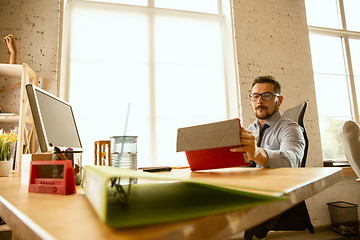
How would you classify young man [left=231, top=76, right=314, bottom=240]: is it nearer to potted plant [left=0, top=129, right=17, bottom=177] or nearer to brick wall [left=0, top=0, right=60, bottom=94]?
potted plant [left=0, top=129, right=17, bottom=177]

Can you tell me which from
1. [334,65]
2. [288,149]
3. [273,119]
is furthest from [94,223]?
[334,65]

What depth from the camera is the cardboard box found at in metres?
0.87

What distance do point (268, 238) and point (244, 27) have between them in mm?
2513

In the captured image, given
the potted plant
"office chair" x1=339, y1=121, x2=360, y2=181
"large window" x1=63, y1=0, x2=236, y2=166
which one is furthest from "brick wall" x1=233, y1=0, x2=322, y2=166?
the potted plant

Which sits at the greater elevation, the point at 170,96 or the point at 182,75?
the point at 182,75

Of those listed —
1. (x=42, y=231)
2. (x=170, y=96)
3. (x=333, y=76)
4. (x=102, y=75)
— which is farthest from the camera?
(x=333, y=76)

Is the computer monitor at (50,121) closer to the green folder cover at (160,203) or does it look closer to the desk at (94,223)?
the desk at (94,223)

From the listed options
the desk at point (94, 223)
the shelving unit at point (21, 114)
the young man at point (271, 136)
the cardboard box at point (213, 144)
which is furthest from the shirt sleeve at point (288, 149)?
the shelving unit at point (21, 114)

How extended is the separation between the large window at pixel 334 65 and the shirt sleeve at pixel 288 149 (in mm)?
2234

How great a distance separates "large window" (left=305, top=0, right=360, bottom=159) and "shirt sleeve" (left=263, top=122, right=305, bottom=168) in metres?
2.23

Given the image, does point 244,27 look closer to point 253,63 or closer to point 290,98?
point 253,63

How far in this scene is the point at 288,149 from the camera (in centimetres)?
142

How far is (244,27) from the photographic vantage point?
3.17 metres

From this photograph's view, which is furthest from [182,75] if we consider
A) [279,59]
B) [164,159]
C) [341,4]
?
[341,4]
